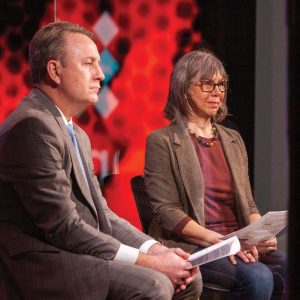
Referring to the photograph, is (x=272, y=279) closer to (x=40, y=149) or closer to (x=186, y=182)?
(x=186, y=182)

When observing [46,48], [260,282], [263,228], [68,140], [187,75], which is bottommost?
[260,282]

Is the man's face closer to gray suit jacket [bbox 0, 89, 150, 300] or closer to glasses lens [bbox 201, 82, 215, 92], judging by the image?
gray suit jacket [bbox 0, 89, 150, 300]

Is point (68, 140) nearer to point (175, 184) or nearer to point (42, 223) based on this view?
point (42, 223)

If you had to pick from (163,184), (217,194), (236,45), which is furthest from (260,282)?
(236,45)

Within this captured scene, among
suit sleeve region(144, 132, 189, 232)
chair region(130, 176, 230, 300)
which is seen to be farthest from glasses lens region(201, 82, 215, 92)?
chair region(130, 176, 230, 300)

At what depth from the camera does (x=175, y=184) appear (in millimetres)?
2350

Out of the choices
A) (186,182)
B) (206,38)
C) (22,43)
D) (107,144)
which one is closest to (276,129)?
(206,38)

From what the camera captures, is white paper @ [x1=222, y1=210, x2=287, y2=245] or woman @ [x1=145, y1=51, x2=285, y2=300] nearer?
white paper @ [x1=222, y1=210, x2=287, y2=245]

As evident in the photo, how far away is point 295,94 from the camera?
477 mm

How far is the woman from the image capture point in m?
2.21

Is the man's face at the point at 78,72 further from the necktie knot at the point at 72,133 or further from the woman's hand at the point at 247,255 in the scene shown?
the woman's hand at the point at 247,255

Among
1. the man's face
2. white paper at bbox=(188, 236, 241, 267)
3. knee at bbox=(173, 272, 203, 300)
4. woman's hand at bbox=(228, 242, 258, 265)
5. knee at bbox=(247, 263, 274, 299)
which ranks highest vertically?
the man's face

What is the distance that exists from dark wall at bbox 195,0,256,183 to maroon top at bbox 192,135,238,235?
0.93 metres

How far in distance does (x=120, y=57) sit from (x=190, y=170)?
1.30 metres
